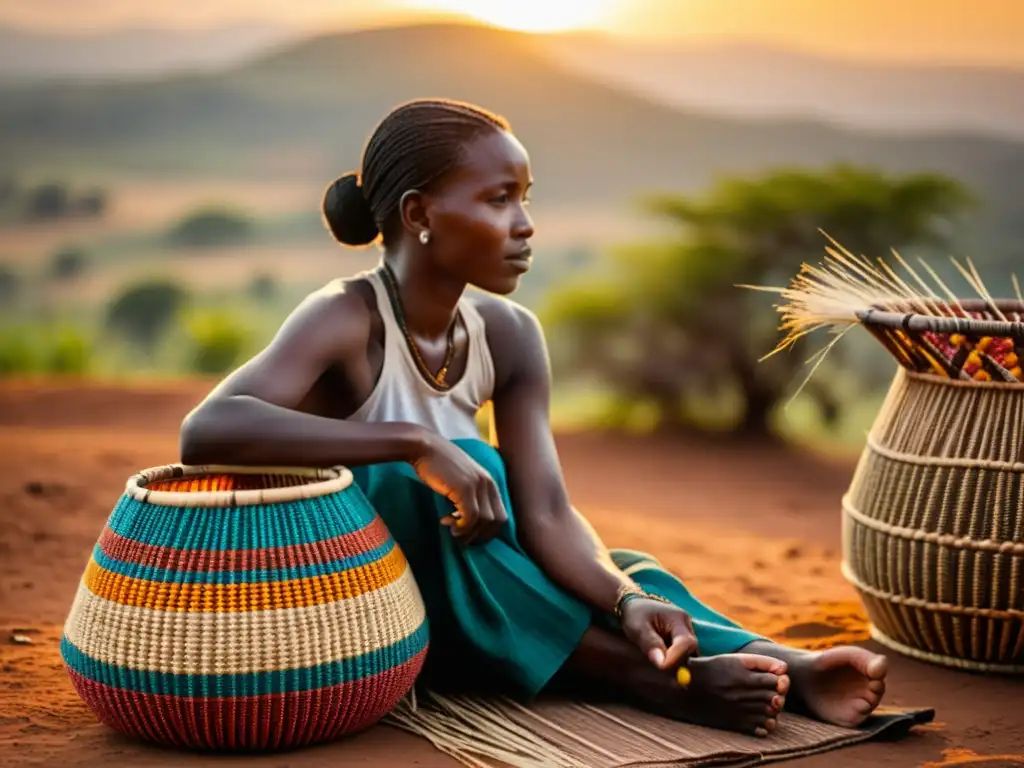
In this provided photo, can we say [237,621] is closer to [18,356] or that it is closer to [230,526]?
[230,526]

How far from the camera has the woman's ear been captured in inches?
129

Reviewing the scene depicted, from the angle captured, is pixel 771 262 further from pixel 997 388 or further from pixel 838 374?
pixel 997 388

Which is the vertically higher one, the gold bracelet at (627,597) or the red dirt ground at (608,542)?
the gold bracelet at (627,597)

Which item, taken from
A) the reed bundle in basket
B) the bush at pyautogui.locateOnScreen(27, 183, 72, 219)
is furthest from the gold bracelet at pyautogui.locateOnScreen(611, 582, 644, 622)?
the bush at pyautogui.locateOnScreen(27, 183, 72, 219)

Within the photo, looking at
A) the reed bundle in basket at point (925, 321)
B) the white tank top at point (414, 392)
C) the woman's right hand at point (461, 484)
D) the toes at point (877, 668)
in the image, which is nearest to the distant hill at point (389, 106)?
the reed bundle in basket at point (925, 321)

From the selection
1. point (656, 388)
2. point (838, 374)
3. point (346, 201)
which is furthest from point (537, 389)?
point (838, 374)

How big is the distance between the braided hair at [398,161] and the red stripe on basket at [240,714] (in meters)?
1.18

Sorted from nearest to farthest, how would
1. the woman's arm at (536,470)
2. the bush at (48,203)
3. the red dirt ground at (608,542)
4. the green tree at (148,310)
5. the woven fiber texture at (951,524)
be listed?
the red dirt ground at (608,542), the woman's arm at (536,470), the woven fiber texture at (951,524), the green tree at (148,310), the bush at (48,203)

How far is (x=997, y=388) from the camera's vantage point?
3.73 meters

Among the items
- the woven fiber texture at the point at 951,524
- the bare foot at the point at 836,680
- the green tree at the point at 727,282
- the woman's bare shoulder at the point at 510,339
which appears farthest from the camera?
the green tree at the point at 727,282

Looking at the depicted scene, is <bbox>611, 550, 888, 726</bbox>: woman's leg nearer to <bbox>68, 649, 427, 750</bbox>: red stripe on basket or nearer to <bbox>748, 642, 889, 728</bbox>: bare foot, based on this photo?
<bbox>748, 642, 889, 728</bbox>: bare foot

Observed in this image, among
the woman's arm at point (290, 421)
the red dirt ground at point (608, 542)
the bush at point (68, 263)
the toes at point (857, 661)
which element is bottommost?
the bush at point (68, 263)

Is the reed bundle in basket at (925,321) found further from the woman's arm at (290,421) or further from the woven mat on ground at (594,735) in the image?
the woman's arm at (290,421)

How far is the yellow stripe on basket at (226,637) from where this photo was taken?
2.73 meters
